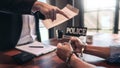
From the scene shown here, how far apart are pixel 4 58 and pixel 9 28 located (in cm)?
Result: 25

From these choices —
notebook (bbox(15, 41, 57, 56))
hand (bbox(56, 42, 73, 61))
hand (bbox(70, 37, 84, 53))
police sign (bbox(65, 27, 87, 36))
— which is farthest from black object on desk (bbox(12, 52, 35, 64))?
police sign (bbox(65, 27, 87, 36))

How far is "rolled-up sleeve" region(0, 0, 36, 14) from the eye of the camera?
2.96 ft

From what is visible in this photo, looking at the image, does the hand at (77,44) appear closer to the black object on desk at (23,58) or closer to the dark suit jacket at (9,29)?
the black object on desk at (23,58)

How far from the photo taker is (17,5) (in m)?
0.91

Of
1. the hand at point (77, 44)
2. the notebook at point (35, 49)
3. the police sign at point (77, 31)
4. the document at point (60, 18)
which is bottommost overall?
the notebook at point (35, 49)

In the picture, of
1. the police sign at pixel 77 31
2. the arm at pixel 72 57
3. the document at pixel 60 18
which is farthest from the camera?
the police sign at pixel 77 31

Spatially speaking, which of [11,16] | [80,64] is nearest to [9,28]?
[11,16]

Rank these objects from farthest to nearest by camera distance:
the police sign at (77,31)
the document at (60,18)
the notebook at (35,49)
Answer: the police sign at (77,31)
the document at (60,18)
the notebook at (35,49)

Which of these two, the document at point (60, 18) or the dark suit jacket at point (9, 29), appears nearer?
the dark suit jacket at point (9, 29)

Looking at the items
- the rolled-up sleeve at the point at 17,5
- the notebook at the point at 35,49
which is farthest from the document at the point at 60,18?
the rolled-up sleeve at the point at 17,5

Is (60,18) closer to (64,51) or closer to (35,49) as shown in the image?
(35,49)

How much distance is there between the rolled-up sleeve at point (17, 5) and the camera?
90 cm

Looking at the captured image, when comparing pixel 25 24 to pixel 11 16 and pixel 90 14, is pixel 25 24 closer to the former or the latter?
pixel 11 16

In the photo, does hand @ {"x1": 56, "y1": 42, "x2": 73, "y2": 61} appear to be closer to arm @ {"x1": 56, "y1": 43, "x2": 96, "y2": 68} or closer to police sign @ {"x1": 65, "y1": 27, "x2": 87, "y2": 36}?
arm @ {"x1": 56, "y1": 43, "x2": 96, "y2": 68}
